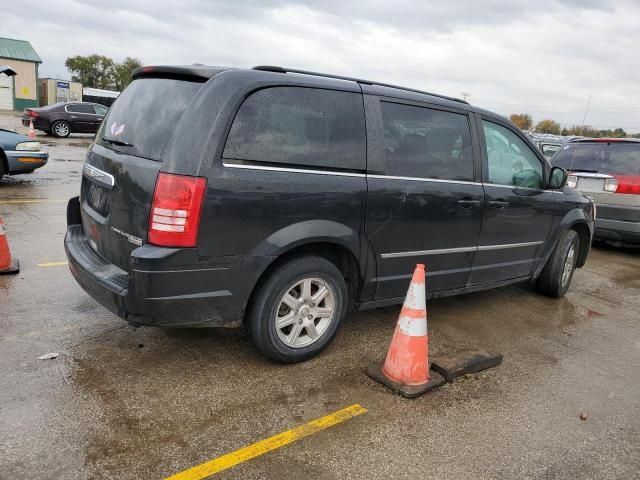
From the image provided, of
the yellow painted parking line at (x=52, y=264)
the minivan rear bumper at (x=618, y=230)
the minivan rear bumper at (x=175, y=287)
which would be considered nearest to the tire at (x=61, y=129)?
the yellow painted parking line at (x=52, y=264)

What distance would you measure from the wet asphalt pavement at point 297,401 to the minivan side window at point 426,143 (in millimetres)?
1350

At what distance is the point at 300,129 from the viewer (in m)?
3.30

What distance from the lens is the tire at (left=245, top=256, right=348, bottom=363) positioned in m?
3.31

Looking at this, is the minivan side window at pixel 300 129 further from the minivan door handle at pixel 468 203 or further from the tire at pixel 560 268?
the tire at pixel 560 268

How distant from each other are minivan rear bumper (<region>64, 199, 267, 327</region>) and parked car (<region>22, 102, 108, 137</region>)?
20646 mm

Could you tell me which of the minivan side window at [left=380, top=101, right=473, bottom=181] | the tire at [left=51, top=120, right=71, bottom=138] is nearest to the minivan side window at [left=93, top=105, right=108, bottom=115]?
the tire at [left=51, top=120, right=71, bottom=138]

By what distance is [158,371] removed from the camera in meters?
3.38

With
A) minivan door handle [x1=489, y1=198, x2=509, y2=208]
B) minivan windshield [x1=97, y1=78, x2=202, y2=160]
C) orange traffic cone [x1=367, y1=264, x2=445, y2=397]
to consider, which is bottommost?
orange traffic cone [x1=367, y1=264, x2=445, y2=397]

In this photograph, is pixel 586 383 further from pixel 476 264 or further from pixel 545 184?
pixel 545 184

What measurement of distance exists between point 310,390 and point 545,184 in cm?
319

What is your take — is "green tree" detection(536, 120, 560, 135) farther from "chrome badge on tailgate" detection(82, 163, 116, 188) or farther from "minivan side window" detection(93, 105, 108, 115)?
"chrome badge on tailgate" detection(82, 163, 116, 188)

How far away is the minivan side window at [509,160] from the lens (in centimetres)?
452

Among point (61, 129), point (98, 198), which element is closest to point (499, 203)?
point (98, 198)

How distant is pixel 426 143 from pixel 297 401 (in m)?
2.13
